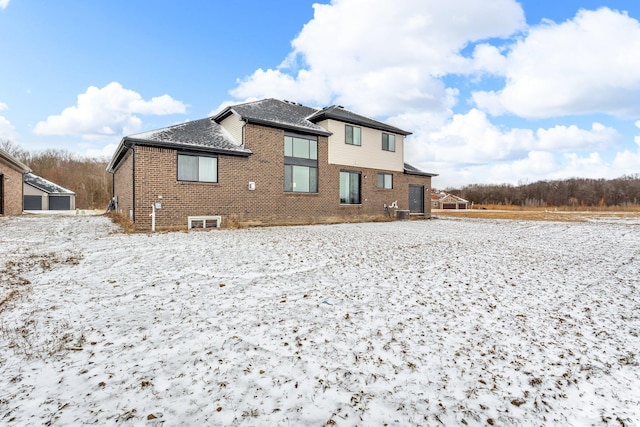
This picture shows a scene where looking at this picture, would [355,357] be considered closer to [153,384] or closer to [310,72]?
[153,384]

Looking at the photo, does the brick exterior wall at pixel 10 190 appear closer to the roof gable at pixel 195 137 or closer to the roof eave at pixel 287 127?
the roof gable at pixel 195 137

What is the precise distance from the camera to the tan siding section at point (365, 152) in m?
18.3

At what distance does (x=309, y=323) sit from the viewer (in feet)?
12.3

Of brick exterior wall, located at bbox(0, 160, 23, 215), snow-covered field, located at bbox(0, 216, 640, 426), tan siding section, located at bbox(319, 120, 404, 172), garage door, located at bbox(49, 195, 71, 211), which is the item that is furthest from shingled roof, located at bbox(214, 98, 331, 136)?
garage door, located at bbox(49, 195, 71, 211)

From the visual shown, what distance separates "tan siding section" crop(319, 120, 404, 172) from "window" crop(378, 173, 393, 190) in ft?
1.50

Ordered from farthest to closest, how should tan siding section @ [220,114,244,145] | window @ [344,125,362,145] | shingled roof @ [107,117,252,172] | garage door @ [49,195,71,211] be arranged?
garage door @ [49,195,71,211] < window @ [344,125,362,145] < tan siding section @ [220,114,244,145] < shingled roof @ [107,117,252,172]

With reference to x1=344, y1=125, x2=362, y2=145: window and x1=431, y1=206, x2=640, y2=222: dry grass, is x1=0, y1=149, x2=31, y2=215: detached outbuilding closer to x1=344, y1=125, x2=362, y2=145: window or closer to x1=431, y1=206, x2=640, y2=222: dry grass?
x1=344, y1=125, x2=362, y2=145: window

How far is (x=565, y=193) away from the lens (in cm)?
7750

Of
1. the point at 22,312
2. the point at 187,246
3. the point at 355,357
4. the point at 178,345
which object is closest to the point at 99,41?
the point at 187,246

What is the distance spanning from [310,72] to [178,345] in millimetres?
18473

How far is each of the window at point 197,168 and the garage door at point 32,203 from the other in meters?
35.8

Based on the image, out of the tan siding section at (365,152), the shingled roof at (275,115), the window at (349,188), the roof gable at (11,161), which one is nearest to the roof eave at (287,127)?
the shingled roof at (275,115)

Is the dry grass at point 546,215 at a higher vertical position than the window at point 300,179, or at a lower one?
lower

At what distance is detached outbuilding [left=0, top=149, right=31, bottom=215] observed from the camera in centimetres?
1893
